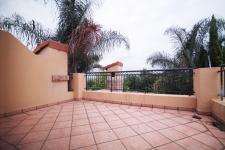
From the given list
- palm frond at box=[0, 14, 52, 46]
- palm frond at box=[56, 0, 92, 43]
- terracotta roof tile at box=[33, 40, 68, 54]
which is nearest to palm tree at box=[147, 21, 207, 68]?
palm frond at box=[56, 0, 92, 43]

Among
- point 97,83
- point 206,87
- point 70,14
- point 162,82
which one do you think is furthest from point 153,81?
point 70,14

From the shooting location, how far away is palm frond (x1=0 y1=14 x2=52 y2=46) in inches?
189

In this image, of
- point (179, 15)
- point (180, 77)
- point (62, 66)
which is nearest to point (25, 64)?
point (62, 66)

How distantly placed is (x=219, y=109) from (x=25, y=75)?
4675 mm

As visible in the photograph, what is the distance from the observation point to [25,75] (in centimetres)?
375

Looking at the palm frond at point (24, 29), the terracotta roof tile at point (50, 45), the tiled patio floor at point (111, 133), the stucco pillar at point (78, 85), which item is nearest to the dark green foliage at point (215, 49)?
the tiled patio floor at point (111, 133)

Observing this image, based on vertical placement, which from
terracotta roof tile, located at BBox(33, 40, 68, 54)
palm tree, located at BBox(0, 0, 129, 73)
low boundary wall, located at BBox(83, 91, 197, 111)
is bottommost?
low boundary wall, located at BBox(83, 91, 197, 111)

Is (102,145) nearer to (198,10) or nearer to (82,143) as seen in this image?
(82,143)

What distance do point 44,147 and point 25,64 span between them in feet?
8.85

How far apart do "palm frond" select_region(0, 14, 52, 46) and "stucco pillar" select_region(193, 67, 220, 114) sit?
18.5 ft

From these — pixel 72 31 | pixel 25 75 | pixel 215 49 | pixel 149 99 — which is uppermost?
pixel 72 31

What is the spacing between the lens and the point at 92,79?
575 centimetres

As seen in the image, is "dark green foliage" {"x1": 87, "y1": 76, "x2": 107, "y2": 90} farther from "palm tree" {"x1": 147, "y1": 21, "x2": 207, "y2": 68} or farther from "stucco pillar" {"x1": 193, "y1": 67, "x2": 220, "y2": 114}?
"palm tree" {"x1": 147, "y1": 21, "x2": 207, "y2": 68}

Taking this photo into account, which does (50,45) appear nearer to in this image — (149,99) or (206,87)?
(149,99)
